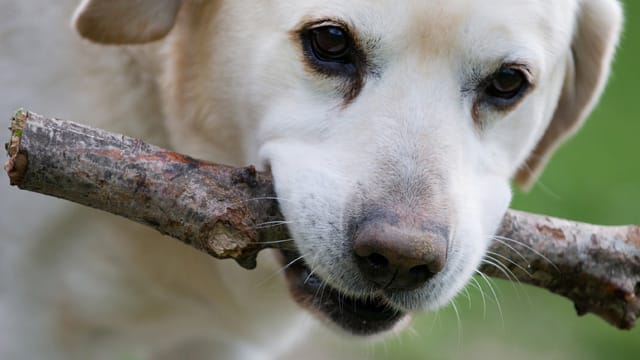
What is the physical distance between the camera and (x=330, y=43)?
3139mm

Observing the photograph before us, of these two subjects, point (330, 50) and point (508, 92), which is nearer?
point (330, 50)

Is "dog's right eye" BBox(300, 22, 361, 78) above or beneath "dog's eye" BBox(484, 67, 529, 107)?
above

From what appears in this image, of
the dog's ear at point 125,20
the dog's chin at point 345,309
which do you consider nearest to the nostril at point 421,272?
the dog's chin at point 345,309

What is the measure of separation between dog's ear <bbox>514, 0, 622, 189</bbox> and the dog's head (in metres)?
0.25

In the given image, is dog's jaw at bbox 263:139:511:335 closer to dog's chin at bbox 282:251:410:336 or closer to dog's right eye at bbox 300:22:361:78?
dog's chin at bbox 282:251:410:336

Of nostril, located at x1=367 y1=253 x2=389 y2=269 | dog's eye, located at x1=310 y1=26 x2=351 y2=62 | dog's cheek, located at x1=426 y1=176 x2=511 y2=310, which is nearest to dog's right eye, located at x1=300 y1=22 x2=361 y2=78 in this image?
dog's eye, located at x1=310 y1=26 x2=351 y2=62

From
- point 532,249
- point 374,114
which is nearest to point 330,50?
point 374,114

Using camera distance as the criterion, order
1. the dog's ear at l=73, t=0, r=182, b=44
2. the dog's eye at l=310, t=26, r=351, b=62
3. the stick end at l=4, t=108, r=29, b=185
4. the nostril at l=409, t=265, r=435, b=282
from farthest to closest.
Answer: the dog's ear at l=73, t=0, r=182, b=44
the dog's eye at l=310, t=26, r=351, b=62
the nostril at l=409, t=265, r=435, b=282
the stick end at l=4, t=108, r=29, b=185

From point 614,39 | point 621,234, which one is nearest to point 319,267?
point 621,234

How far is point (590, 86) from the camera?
13.0 feet

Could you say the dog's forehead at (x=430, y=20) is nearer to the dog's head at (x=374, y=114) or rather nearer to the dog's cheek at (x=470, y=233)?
the dog's head at (x=374, y=114)

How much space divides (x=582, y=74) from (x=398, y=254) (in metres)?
1.47

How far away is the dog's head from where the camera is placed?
290 centimetres

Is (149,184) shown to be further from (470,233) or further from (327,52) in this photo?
(470,233)
